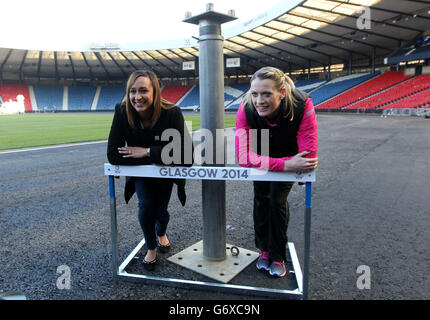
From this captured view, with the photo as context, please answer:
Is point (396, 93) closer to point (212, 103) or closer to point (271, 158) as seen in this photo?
point (212, 103)

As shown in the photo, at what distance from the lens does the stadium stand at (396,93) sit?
28.7m

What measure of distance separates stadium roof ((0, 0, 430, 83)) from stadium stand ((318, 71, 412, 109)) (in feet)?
12.0

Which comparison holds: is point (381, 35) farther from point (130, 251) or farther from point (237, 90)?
point (130, 251)

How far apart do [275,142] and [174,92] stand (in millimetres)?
56101

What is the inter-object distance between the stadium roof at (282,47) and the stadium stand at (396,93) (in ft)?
16.6

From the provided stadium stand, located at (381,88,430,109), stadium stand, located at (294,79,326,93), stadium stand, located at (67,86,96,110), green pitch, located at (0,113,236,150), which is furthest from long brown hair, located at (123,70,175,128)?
stadium stand, located at (67,86,96,110)

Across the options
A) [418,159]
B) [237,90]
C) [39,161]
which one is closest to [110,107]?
[237,90]

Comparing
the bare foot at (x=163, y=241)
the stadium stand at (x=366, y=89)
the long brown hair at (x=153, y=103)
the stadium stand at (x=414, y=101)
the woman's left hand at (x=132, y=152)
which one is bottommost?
the bare foot at (x=163, y=241)

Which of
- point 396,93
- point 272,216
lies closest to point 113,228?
point 272,216


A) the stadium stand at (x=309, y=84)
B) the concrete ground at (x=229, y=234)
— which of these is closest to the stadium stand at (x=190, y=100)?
the stadium stand at (x=309, y=84)

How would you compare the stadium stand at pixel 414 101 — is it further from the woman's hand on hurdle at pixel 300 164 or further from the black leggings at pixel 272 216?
the woman's hand on hurdle at pixel 300 164
